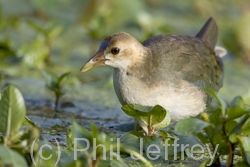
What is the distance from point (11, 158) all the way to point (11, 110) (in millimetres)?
316

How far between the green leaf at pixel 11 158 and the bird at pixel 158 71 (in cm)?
135

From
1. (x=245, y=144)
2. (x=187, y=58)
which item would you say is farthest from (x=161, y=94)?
(x=245, y=144)

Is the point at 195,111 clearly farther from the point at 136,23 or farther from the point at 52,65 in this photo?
the point at 136,23

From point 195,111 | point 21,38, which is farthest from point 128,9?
point 195,111

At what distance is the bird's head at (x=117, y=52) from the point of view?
4.06 meters

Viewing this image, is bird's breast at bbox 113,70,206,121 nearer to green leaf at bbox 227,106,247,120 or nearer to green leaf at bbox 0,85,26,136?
green leaf at bbox 227,106,247,120

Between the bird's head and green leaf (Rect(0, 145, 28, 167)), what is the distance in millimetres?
1495

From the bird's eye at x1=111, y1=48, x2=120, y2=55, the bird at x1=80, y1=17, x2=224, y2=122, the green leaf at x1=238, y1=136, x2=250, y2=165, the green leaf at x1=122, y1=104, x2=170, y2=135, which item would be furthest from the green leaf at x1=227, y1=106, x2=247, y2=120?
the bird's eye at x1=111, y1=48, x2=120, y2=55

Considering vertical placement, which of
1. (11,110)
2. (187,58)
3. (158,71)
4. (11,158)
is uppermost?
(187,58)

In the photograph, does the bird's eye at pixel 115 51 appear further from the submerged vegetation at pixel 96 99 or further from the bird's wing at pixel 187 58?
the submerged vegetation at pixel 96 99

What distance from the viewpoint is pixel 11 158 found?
2646mm

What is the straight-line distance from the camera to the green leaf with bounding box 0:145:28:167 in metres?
2.63

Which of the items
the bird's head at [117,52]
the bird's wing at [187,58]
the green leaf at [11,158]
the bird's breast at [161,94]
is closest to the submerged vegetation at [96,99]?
the green leaf at [11,158]

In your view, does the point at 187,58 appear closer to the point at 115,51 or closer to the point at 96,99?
the point at 115,51
